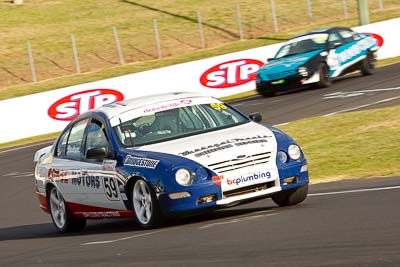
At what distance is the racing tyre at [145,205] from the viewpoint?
10.7 metres

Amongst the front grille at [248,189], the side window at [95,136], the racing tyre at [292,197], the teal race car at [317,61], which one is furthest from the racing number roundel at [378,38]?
the front grille at [248,189]

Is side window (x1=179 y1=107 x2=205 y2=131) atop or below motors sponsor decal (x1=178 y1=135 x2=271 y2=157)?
atop

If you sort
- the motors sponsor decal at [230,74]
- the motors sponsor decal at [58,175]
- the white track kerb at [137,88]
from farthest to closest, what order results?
the motors sponsor decal at [230,74], the white track kerb at [137,88], the motors sponsor decal at [58,175]

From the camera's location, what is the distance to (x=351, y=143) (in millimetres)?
16734

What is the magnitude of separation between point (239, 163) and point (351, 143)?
6395mm

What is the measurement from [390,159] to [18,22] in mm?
38227

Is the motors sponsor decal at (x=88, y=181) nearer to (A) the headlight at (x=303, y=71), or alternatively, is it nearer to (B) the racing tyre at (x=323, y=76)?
(A) the headlight at (x=303, y=71)

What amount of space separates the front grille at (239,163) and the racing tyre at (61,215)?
259cm

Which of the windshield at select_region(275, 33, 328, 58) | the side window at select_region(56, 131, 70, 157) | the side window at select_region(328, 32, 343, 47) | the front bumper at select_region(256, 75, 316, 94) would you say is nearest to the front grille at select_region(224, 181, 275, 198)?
the side window at select_region(56, 131, 70, 157)

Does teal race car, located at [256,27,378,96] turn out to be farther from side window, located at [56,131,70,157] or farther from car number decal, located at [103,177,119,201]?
car number decal, located at [103,177,119,201]

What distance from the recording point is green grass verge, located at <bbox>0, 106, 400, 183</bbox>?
47.4 feet

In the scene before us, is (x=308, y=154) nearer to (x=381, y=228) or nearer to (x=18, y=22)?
(x=381, y=228)

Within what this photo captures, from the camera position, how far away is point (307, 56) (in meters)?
28.7

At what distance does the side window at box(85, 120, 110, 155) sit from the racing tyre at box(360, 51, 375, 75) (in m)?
18.6
